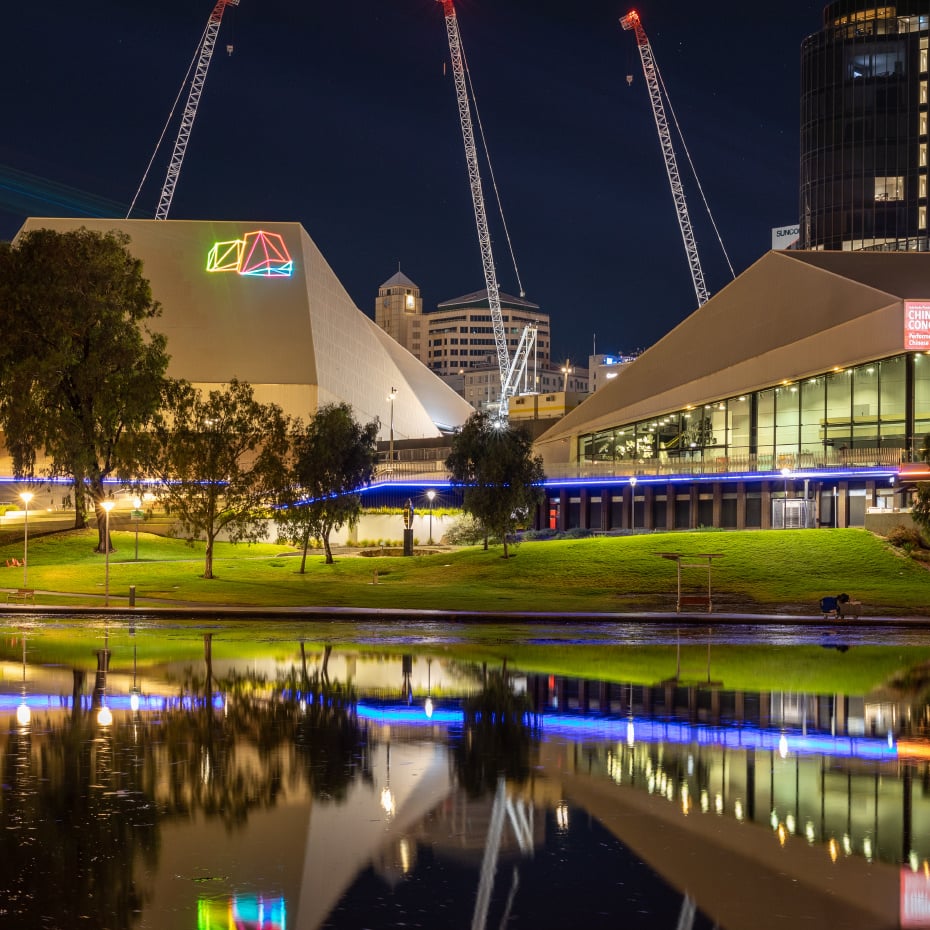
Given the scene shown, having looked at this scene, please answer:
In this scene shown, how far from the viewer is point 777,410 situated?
86812mm

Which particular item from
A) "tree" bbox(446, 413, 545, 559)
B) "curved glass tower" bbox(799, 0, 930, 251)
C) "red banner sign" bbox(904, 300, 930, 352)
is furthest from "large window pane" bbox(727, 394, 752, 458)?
"curved glass tower" bbox(799, 0, 930, 251)

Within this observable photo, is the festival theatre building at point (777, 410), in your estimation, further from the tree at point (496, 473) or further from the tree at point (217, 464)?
the tree at point (217, 464)

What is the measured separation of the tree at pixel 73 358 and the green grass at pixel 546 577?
5.73m

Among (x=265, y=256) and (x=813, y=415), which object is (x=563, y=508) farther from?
(x=265, y=256)

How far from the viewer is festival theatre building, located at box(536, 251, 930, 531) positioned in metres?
79.7

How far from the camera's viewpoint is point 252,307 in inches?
4793

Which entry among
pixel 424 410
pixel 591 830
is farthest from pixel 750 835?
pixel 424 410

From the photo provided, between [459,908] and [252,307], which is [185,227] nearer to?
[252,307]

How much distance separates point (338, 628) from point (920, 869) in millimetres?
28856

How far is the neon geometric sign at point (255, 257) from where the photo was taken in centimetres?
12156

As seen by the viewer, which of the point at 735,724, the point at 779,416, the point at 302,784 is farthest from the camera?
the point at 779,416

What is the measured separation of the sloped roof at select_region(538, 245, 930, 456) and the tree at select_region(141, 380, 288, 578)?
112ft

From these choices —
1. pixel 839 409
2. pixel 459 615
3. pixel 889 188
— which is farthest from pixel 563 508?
pixel 889 188

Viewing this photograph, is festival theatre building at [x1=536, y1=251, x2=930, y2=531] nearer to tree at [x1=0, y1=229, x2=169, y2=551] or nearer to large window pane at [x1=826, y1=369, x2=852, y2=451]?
large window pane at [x1=826, y1=369, x2=852, y2=451]
